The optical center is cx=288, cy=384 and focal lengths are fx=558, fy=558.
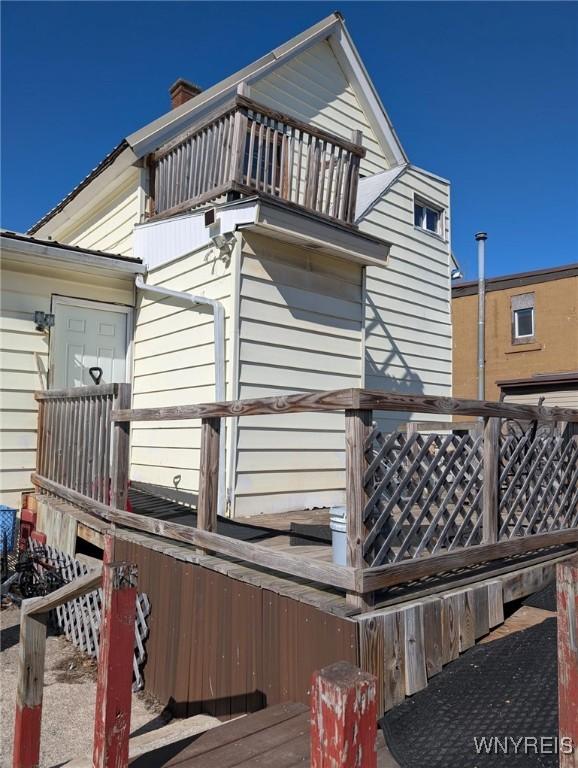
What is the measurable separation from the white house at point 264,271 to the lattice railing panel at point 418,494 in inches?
104

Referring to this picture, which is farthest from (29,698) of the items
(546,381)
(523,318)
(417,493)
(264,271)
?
(523,318)

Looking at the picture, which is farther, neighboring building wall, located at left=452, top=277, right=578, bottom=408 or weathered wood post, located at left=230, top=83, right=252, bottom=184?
neighboring building wall, located at left=452, top=277, right=578, bottom=408

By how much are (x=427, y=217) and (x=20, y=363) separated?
627 centimetres

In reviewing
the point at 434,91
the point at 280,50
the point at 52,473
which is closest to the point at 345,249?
the point at 280,50

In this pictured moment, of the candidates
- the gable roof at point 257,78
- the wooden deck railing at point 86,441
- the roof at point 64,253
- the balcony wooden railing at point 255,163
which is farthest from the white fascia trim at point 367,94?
the wooden deck railing at point 86,441

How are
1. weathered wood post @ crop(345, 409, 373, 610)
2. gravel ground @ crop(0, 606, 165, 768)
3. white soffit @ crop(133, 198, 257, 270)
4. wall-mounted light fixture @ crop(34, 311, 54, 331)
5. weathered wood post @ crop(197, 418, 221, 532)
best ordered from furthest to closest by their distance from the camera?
wall-mounted light fixture @ crop(34, 311, 54, 331) < white soffit @ crop(133, 198, 257, 270) < weathered wood post @ crop(197, 418, 221, 532) < gravel ground @ crop(0, 606, 165, 768) < weathered wood post @ crop(345, 409, 373, 610)

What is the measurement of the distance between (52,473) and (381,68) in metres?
8.06

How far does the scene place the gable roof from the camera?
690cm

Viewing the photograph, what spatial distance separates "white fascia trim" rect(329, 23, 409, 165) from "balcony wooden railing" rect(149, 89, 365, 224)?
113 inches

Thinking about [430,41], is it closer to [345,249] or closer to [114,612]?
[345,249]

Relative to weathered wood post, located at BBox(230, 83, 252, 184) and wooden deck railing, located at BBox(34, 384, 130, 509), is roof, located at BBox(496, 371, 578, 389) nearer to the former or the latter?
weathered wood post, located at BBox(230, 83, 252, 184)

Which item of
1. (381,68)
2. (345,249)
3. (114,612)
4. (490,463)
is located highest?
(381,68)

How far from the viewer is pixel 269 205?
17.7 ft

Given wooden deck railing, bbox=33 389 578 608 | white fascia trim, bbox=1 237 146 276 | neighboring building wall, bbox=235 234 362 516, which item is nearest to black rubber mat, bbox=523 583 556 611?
wooden deck railing, bbox=33 389 578 608
